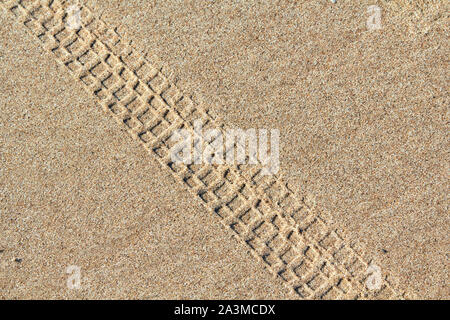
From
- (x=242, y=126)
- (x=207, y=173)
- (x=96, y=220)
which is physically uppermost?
(x=242, y=126)

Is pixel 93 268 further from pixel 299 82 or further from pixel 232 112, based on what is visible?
pixel 299 82

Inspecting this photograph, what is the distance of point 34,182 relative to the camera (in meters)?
2.63

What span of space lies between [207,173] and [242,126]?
0.38 m

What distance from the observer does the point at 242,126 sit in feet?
8.68

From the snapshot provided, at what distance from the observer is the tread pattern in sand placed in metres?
2.61

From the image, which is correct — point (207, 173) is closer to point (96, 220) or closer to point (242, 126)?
point (242, 126)

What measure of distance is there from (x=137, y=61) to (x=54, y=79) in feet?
1.82

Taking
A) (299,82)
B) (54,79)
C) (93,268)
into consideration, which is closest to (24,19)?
(54,79)

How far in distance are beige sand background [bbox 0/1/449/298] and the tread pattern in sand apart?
0.28 feet

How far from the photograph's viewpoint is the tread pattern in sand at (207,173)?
2.61 m

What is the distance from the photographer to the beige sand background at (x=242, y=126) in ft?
8.54

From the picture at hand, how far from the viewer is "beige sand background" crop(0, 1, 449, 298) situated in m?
2.60

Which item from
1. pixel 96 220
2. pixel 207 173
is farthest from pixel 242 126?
pixel 96 220

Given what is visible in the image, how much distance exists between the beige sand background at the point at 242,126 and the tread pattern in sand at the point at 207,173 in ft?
0.28
